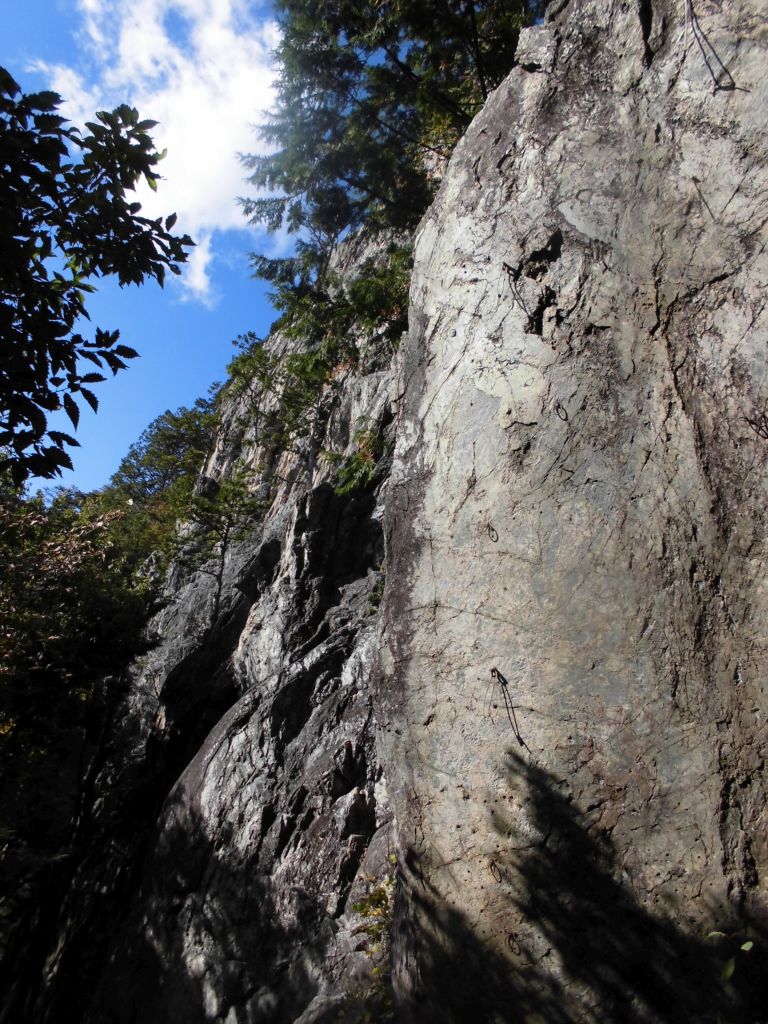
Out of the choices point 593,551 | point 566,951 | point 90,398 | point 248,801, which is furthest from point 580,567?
point 248,801

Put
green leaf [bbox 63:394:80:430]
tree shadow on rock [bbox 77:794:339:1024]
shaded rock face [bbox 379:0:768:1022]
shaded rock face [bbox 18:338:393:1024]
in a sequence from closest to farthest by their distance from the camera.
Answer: green leaf [bbox 63:394:80:430]
shaded rock face [bbox 379:0:768:1022]
tree shadow on rock [bbox 77:794:339:1024]
shaded rock face [bbox 18:338:393:1024]

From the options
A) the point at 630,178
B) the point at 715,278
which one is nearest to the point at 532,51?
the point at 630,178

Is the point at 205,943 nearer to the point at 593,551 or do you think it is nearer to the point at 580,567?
the point at 580,567

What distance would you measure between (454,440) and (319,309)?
7.07m

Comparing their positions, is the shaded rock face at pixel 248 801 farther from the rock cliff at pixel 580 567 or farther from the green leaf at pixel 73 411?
the green leaf at pixel 73 411

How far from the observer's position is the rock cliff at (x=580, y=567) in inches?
145

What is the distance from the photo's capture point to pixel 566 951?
3.71 m

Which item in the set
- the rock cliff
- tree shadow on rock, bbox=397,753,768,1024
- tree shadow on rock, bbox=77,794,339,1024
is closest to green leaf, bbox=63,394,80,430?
the rock cliff

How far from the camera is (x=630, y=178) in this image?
512 cm

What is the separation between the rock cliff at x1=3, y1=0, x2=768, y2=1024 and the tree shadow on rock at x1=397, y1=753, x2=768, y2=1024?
0.01m

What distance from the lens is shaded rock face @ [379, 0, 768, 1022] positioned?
3.68 m

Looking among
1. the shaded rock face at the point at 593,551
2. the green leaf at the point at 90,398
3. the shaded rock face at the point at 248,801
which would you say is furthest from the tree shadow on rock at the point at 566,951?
the green leaf at the point at 90,398

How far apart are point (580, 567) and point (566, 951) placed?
6.62 feet

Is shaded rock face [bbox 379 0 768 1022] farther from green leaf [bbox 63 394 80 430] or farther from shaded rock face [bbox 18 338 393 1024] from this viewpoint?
shaded rock face [bbox 18 338 393 1024]
